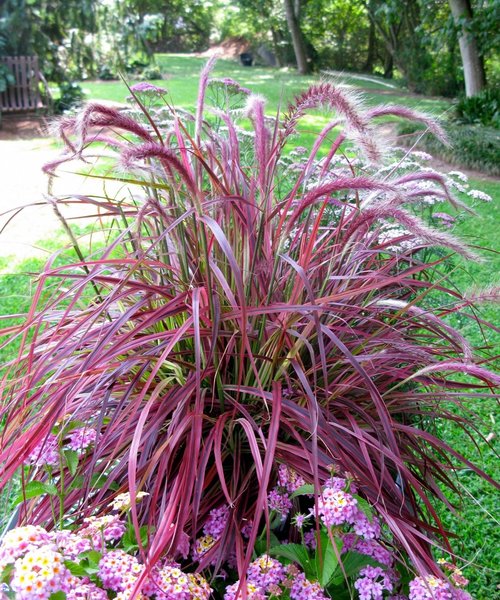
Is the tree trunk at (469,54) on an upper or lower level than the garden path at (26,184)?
upper

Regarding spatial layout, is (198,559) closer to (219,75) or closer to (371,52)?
(219,75)

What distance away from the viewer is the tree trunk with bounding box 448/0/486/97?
10195mm

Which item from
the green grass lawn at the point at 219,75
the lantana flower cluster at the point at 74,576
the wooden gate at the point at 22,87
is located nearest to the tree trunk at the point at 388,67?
the green grass lawn at the point at 219,75

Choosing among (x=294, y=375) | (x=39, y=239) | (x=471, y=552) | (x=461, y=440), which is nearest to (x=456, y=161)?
(x=39, y=239)

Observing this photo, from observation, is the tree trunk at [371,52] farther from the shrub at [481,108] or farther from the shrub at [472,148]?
the shrub at [472,148]

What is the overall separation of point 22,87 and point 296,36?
13229mm

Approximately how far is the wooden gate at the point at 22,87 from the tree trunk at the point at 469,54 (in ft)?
23.0

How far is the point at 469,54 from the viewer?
10.9m

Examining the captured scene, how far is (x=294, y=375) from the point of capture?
1.51 metres

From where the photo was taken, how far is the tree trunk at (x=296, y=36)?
806 inches

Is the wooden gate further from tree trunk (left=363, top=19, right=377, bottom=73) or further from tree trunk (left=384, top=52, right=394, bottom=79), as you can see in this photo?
tree trunk (left=363, top=19, right=377, bottom=73)

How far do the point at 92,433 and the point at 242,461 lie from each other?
0.35m

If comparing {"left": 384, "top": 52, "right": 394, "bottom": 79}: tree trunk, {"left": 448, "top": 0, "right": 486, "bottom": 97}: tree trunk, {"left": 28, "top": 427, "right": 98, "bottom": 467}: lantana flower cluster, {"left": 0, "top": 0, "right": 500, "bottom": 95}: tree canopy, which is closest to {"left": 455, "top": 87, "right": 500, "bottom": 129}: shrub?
{"left": 448, "top": 0, "right": 486, "bottom": 97}: tree trunk

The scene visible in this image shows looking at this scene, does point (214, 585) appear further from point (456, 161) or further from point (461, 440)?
point (456, 161)
